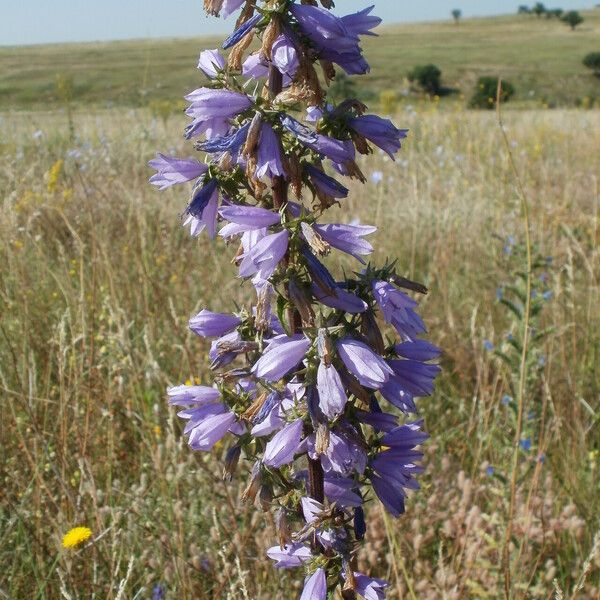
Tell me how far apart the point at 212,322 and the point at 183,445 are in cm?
158

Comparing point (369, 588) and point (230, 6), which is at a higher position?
point (230, 6)

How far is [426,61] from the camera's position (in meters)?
72.8

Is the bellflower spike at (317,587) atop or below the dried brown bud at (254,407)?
below

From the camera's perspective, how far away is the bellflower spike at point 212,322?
1.35m

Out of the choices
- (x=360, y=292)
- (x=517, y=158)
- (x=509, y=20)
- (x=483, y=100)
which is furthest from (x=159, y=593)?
(x=509, y=20)

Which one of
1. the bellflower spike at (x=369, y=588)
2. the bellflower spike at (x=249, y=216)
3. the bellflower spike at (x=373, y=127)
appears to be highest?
the bellflower spike at (x=373, y=127)

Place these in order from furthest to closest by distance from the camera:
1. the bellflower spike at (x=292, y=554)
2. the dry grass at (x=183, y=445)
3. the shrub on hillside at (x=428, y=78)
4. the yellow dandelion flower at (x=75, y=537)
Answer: the shrub on hillside at (x=428, y=78) → the dry grass at (x=183, y=445) → the yellow dandelion flower at (x=75, y=537) → the bellflower spike at (x=292, y=554)

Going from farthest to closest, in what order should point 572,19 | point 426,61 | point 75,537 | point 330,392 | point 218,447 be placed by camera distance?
1. point 572,19
2. point 426,61
3. point 218,447
4. point 75,537
5. point 330,392

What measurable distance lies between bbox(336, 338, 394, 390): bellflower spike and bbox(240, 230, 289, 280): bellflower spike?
6.7 inches

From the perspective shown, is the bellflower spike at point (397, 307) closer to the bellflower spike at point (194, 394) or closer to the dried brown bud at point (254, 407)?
the dried brown bud at point (254, 407)

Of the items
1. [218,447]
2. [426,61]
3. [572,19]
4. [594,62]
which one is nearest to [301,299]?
[218,447]

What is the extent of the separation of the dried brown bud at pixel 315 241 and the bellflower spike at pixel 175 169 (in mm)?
237

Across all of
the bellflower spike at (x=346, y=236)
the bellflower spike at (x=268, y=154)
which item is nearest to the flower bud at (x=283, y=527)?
the bellflower spike at (x=346, y=236)

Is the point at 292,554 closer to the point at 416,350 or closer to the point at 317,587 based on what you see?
A: the point at 317,587
